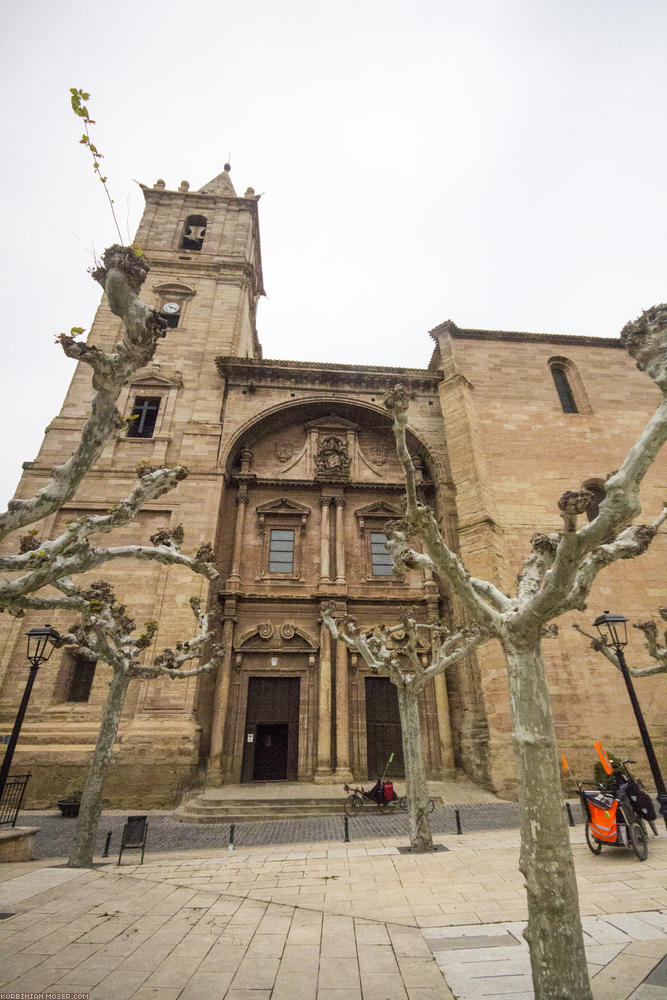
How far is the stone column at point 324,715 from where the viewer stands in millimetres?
14867

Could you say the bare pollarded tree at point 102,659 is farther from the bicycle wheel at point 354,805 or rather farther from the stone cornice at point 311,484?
the stone cornice at point 311,484

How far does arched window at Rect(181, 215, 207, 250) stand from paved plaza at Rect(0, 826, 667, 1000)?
2826 cm

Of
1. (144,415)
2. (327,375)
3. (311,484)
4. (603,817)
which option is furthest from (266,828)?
(327,375)

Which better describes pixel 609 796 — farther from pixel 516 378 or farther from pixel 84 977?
pixel 516 378

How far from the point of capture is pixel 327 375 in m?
21.3

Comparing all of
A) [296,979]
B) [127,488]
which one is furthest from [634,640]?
[127,488]

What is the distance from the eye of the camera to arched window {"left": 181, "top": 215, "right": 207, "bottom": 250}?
2634 centimetres

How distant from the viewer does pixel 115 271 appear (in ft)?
16.5

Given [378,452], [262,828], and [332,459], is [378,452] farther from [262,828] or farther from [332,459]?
[262,828]

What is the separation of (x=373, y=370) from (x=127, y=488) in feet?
39.4

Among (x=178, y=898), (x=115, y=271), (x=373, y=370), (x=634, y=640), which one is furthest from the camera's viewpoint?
(x=373, y=370)

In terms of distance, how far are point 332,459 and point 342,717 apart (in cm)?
1030

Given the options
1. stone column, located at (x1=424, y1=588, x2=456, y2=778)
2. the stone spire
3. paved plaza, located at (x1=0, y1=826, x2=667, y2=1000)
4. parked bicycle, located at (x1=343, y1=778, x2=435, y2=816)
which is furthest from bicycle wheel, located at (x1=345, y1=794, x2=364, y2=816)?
the stone spire

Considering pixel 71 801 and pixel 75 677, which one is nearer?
pixel 71 801
